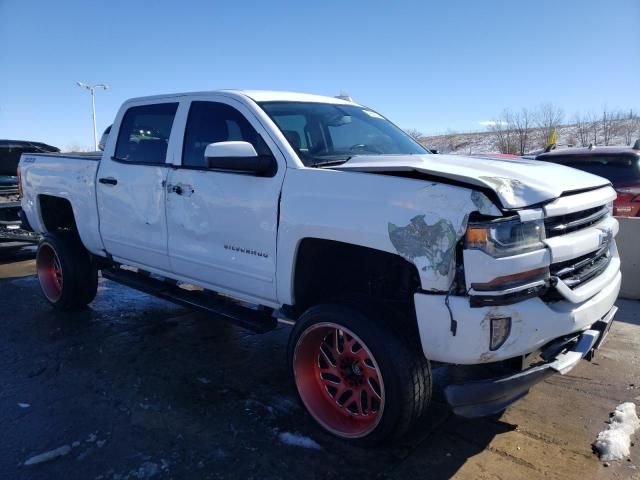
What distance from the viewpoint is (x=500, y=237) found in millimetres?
2383

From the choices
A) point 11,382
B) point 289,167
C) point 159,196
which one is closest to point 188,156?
point 159,196

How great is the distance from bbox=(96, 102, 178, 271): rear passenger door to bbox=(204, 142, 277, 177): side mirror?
1006mm

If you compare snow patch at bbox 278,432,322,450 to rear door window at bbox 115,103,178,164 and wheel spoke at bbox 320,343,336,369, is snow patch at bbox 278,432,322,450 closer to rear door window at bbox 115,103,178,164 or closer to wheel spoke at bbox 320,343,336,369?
wheel spoke at bbox 320,343,336,369

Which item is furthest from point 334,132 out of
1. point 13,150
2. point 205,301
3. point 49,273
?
point 13,150

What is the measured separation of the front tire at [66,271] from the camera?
5.30 metres

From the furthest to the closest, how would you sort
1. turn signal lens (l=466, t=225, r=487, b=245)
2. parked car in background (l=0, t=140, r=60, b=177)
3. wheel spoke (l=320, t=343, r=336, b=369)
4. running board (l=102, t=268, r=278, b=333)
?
parked car in background (l=0, t=140, r=60, b=177) < running board (l=102, t=268, r=278, b=333) < wheel spoke (l=320, t=343, r=336, b=369) < turn signal lens (l=466, t=225, r=487, b=245)

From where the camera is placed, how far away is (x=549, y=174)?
2.95 meters

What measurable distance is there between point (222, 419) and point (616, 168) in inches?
248

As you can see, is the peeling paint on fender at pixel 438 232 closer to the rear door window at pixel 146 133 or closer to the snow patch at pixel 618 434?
the snow patch at pixel 618 434

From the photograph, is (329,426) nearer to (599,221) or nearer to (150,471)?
(150,471)

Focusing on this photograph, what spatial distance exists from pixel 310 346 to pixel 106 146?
3.03m

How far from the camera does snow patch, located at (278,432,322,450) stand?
2.95m

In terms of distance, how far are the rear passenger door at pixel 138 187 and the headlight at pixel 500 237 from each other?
2.58 m

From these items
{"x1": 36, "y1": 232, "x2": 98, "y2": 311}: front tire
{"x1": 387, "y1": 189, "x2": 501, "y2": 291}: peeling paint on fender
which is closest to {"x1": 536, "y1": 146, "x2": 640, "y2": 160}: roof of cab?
{"x1": 387, "y1": 189, "x2": 501, "y2": 291}: peeling paint on fender
